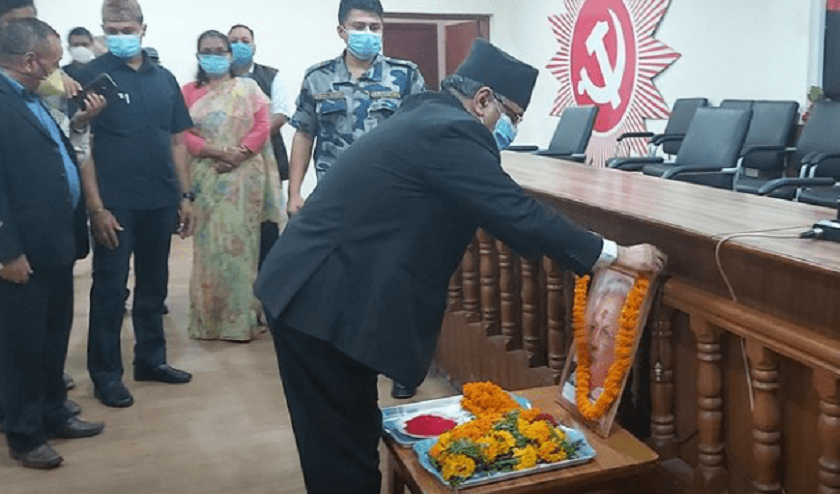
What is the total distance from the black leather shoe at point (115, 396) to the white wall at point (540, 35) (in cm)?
396

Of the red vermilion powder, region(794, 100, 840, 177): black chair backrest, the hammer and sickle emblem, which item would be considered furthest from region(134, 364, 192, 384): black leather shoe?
the hammer and sickle emblem

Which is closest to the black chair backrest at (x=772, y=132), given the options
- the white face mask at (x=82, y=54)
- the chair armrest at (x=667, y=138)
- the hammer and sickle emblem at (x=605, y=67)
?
the chair armrest at (x=667, y=138)

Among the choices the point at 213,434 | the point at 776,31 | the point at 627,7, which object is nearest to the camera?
the point at 213,434

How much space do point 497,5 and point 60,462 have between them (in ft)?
21.3

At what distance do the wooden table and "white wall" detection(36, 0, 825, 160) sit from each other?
12.6 ft

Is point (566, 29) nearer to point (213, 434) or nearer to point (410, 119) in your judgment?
point (213, 434)

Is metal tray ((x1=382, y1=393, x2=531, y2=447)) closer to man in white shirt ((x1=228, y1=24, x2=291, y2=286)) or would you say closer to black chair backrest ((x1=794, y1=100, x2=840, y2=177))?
man in white shirt ((x1=228, y1=24, x2=291, y2=286))

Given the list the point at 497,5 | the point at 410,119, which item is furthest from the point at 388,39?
the point at 410,119

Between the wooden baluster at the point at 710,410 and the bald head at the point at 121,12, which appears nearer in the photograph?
the wooden baluster at the point at 710,410

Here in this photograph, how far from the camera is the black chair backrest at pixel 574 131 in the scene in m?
5.17

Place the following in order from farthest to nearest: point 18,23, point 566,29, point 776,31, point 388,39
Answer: point 388,39 < point 566,29 < point 776,31 < point 18,23

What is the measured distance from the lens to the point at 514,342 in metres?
2.57

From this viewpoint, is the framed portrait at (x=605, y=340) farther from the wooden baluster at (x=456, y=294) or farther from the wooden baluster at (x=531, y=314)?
the wooden baluster at (x=456, y=294)

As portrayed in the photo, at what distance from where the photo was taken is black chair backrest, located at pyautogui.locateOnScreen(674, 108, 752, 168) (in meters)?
4.15
